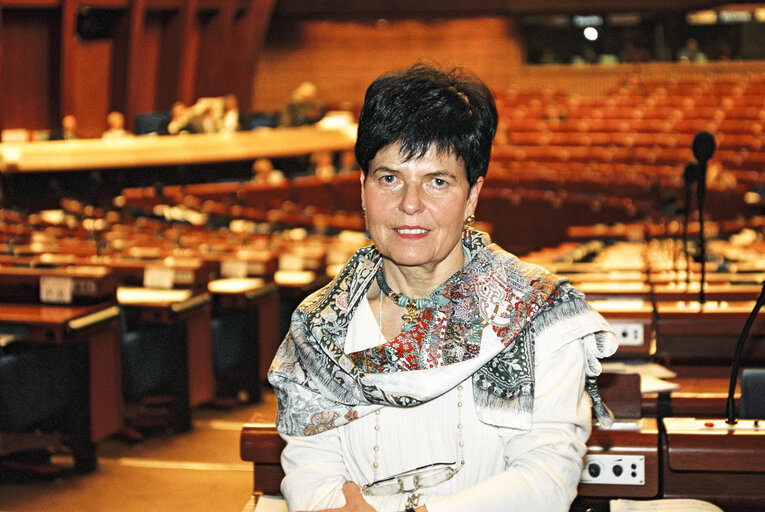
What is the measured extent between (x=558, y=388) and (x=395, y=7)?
997 cm

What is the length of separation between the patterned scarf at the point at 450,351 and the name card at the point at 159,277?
6.70 feet

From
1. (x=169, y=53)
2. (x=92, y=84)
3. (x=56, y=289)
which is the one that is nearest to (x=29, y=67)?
(x=92, y=84)

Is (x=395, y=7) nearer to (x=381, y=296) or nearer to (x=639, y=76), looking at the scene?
(x=639, y=76)

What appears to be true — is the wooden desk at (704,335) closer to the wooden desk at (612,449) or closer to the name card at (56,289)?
the wooden desk at (612,449)

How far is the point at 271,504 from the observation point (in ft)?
4.03

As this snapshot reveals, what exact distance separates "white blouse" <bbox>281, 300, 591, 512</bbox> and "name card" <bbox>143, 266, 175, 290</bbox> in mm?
2062

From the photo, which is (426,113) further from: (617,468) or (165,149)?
(165,149)

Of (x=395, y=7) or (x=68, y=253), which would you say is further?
(x=395, y=7)

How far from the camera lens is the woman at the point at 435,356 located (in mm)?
941

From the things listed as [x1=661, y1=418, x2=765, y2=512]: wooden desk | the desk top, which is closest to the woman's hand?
[x1=661, y1=418, x2=765, y2=512]: wooden desk

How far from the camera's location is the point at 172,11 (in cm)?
941

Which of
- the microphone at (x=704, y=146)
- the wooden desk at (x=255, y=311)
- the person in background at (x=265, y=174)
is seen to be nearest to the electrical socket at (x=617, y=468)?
the microphone at (x=704, y=146)

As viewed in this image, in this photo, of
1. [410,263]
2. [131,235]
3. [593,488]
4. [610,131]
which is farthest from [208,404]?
[610,131]

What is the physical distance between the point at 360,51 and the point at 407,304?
10.9m
